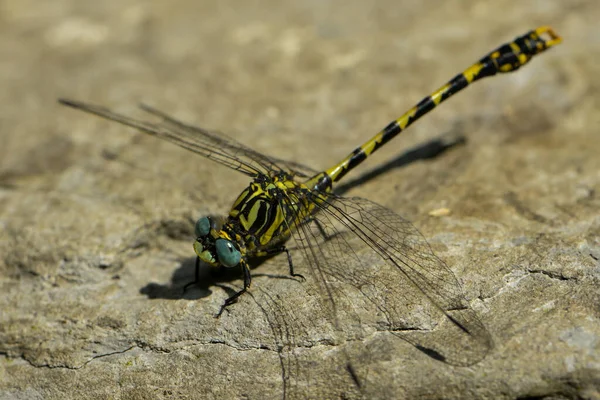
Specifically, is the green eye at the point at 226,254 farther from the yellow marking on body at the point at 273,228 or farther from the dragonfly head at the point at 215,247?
the yellow marking on body at the point at 273,228

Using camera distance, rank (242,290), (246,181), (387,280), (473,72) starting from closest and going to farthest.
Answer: (387,280), (242,290), (246,181), (473,72)

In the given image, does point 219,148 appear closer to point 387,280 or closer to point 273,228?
point 273,228

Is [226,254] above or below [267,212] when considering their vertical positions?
below

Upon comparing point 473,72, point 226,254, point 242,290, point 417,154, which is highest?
point 473,72

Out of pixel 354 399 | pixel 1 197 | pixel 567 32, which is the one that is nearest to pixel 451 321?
pixel 354 399

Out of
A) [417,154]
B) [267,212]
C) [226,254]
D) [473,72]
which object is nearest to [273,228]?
[267,212]

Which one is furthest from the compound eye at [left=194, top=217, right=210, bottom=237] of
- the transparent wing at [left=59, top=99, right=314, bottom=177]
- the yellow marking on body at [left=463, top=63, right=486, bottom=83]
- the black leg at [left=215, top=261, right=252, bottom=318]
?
the yellow marking on body at [left=463, top=63, right=486, bottom=83]

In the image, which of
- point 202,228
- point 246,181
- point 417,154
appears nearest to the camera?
point 202,228

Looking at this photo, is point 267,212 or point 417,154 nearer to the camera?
point 267,212

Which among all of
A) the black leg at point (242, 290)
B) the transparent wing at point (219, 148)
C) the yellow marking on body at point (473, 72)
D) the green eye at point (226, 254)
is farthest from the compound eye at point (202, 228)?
the yellow marking on body at point (473, 72)
